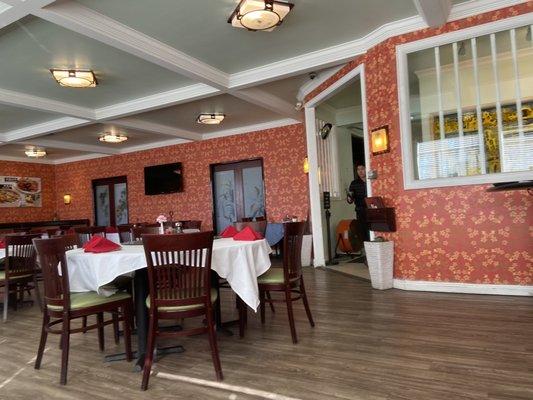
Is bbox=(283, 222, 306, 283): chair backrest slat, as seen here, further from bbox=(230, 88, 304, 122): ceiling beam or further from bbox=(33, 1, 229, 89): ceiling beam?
bbox=(230, 88, 304, 122): ceiling beam

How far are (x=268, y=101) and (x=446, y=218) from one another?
3.59m

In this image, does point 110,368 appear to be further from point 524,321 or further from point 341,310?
point 524,321

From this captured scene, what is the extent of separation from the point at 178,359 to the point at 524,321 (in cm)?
277

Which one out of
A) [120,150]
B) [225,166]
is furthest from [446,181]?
[120,150]

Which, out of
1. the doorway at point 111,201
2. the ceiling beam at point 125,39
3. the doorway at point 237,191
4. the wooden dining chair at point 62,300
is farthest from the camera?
the doorway at point 111,201

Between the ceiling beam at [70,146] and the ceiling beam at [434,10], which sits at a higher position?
the ceiling beam at [434,10]

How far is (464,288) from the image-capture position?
4.10 metres

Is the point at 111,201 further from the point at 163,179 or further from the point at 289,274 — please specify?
Answer: the point at 289,274

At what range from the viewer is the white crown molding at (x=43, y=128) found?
280 inches

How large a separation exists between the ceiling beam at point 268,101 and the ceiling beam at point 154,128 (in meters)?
2.66

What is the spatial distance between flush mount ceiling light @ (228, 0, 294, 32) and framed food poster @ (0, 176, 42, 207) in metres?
9.77

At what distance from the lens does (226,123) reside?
8289 mm

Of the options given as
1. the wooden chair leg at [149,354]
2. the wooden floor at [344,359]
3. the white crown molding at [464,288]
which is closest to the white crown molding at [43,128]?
the wooden floor at [344,359]

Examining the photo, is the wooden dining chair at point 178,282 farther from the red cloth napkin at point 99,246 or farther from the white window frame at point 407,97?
the white window frame at point 407,97
